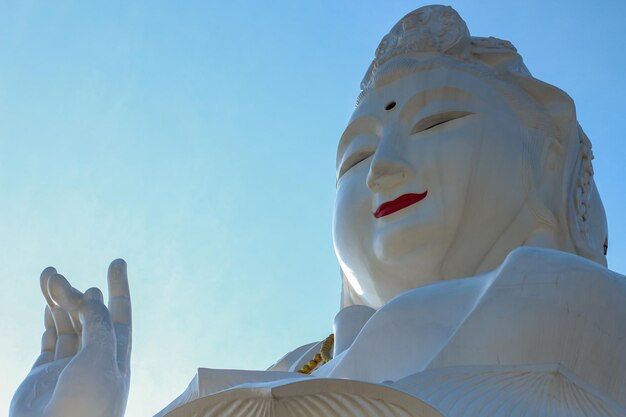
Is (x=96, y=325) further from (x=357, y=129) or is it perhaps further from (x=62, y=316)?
(x=357, y=129)

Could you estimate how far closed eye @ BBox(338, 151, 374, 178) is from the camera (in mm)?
6391

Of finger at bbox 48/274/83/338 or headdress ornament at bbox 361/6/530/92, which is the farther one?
headdress ornament at bbox 361/6/530/92

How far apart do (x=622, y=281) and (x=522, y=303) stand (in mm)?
497

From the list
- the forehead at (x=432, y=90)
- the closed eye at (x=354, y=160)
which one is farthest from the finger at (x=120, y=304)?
the forehead at (x=432, y=90)

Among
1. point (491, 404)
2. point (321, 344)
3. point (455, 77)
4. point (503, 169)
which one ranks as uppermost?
point (455, 77)

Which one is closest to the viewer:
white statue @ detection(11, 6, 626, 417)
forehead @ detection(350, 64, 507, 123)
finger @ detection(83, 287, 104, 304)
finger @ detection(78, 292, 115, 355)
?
Result: white statue @ detection(11, 6, 626, 417)

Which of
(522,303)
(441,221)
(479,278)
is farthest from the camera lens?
(441,221)

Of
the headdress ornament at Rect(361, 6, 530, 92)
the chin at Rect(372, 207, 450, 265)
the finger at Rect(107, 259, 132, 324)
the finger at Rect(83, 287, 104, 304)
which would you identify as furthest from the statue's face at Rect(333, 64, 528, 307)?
the finger at Rect(83, 287, 104, 304)

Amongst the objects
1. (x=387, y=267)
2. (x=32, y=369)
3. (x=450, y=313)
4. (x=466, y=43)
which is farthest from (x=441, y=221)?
(x=32, y=369)

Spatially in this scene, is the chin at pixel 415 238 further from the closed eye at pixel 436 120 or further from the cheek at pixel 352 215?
the closed eye at pixel 436 120

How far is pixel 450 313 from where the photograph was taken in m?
5.03

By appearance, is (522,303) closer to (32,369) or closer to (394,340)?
(394,340)

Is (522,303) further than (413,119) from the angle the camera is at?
No

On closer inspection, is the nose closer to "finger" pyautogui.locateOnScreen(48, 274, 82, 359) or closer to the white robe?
the white robe
